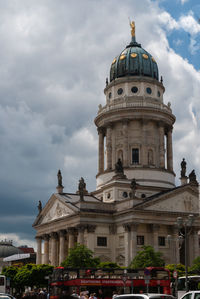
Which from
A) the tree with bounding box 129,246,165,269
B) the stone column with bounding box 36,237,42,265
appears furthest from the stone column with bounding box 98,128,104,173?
the tree with bounding box 129,246,165,269

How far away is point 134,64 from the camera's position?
95562mm

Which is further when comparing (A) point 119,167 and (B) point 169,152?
Answer: (B) point 169,152

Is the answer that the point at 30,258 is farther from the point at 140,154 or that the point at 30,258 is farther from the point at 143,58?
the point at 143,58

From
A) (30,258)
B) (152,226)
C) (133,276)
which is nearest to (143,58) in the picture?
(152,226)

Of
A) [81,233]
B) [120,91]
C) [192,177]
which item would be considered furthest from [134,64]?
[81,233]

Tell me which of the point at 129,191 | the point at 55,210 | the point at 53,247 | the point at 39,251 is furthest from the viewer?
the point at 39,251

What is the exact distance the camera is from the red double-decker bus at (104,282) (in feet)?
146

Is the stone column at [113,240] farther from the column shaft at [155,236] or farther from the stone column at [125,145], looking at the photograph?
the stone column at [125,145]

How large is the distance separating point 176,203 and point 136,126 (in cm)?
1934

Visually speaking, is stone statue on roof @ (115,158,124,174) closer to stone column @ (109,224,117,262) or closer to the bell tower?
the bell tower

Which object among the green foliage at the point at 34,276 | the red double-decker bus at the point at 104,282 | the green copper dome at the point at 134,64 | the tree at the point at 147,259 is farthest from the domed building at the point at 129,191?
the red double-decker bus at the point at 104,282

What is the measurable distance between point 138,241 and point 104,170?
20.4 meters

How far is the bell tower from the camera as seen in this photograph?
8812cm

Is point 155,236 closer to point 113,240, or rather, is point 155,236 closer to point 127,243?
point 127,243
